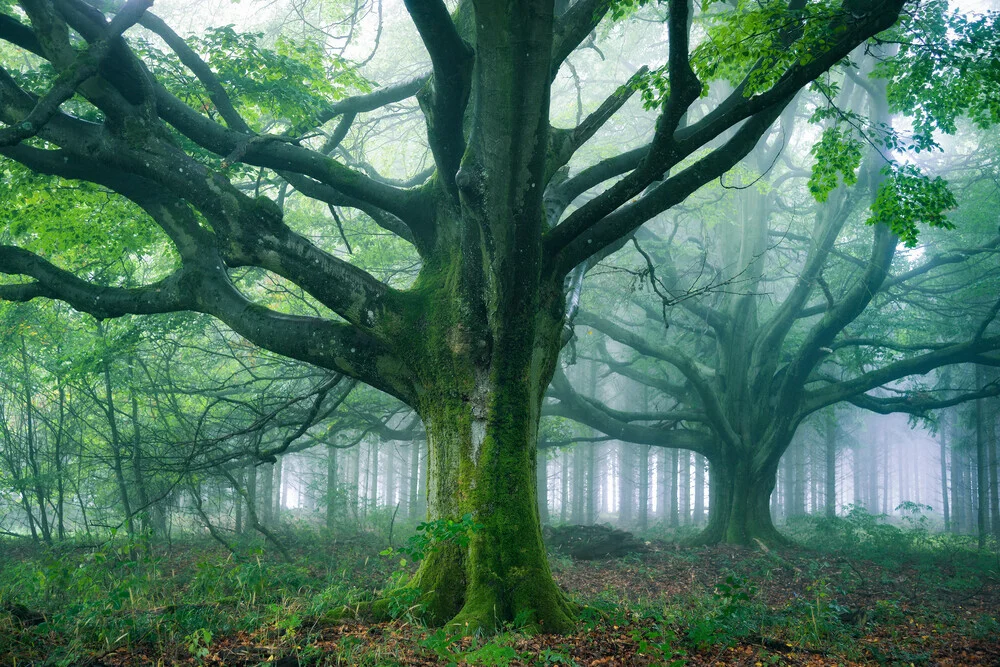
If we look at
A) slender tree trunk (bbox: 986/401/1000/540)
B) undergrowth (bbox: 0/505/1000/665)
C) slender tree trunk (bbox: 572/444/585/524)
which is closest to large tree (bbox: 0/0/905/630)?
undergrowth (bbox: 0/505/1000/665)

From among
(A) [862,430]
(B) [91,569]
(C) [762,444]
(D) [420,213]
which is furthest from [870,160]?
(A) [862,430]

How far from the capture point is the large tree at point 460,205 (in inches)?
195

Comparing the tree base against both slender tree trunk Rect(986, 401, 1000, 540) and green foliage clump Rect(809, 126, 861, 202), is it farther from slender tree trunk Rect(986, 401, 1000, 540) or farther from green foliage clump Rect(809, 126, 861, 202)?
slender tree trunk Rect(986, 401, 1000, 540)

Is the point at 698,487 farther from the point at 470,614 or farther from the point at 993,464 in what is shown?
the point at 470,614

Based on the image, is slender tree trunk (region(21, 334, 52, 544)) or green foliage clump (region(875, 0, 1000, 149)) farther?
slender tree trunk (region(21, 334, 52, 544))

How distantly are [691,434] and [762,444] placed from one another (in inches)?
78.8

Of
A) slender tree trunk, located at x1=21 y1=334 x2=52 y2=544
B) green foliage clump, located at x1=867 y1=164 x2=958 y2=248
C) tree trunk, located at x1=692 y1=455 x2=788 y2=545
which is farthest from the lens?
tree trunk, located at x1=692 y1=455 x2=788 y2=545

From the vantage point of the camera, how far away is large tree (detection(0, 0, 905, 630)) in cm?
495

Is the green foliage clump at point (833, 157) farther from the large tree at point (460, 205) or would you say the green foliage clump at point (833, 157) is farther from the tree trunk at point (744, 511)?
the tree trunk at point (744, 511)

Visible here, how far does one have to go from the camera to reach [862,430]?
143 feet

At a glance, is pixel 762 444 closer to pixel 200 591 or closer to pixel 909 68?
pixel 909 68

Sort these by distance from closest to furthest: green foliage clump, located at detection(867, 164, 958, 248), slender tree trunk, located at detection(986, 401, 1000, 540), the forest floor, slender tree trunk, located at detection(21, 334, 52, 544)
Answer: the forest floor, green foliage clump, located at detection(867, 164, 958, 248), slender tree trunk, located at detection(21, 334, 52, 544), slender tree trunk, located at detection(986, 401, 1000, 540)

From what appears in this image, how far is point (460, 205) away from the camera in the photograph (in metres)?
6.05

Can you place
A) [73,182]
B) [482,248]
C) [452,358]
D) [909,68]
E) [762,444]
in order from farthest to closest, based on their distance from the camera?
[762,444], [73,182], [909,68], [452,358], [482,248]
